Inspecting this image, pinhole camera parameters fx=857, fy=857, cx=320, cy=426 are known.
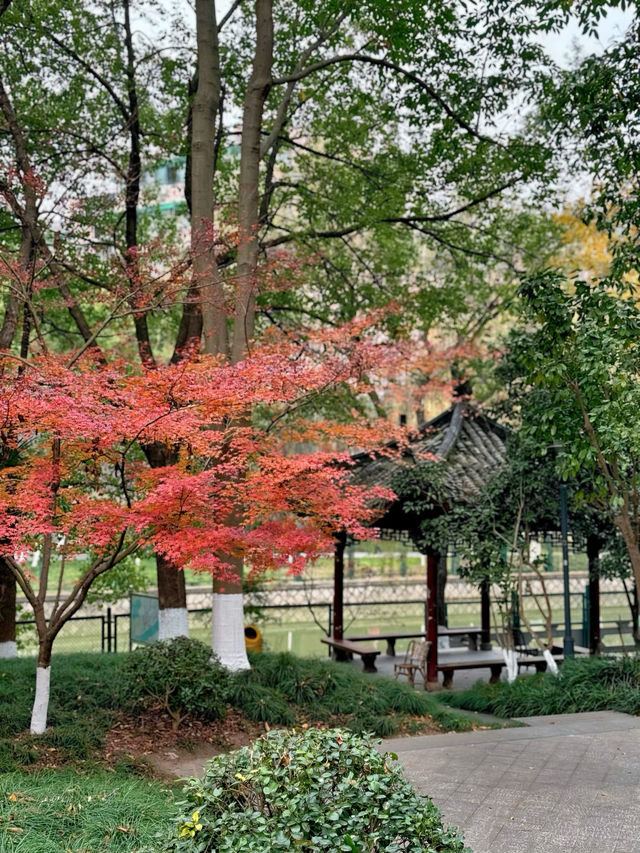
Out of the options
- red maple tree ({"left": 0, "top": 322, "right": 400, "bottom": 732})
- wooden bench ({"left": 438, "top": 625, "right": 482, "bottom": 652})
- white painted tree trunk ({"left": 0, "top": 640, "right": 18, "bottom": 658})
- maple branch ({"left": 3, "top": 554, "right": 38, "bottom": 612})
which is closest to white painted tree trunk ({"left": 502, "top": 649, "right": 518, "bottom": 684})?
wooden bench ({"left": 438, "top": 625, "right": 482, "bottom": 652})

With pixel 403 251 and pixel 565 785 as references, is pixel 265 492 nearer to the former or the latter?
pixel 565 785

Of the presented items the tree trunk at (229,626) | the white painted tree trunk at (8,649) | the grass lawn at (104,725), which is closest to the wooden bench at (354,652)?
the grass lawn at (104,725)

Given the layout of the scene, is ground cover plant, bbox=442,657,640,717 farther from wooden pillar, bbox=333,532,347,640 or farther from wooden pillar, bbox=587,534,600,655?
wooden pillar, bbox=333,532,347,640

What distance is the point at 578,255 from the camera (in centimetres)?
2131

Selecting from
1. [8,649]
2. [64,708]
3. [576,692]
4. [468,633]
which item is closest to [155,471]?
[64,708]

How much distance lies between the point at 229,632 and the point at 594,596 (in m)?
6.78

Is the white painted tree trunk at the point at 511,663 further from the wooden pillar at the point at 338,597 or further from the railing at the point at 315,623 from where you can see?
the railing at the point at 315,623

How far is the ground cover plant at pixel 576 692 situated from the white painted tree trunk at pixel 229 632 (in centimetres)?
331

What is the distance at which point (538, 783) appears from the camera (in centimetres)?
668

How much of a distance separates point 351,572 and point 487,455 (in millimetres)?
17562

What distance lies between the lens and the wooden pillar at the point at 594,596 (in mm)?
13328

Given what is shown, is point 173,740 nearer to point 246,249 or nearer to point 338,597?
point 246,249

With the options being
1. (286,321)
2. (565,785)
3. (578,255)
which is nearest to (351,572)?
(578,255)

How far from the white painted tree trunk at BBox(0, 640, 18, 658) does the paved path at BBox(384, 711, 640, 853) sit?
5.81 meters
